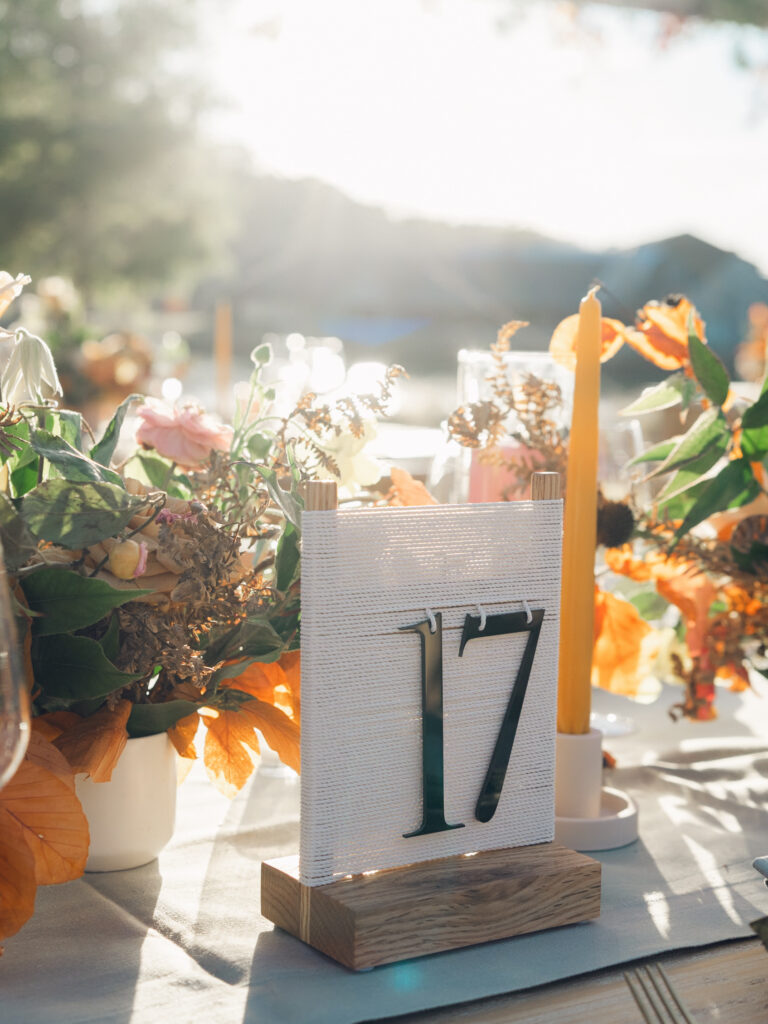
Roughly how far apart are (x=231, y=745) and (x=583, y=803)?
0.24 meters

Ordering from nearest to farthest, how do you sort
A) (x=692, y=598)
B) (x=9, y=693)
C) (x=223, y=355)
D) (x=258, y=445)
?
(x=9, y=693), (x=258, y=445), (x=692, y=598), (x=223, y=355)

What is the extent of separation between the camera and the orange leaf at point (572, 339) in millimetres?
696

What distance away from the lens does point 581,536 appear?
66 centimetres

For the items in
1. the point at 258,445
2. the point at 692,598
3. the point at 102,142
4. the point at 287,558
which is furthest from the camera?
the point at 102,142

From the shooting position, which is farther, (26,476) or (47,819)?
(26,476)

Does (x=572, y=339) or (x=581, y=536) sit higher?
(x=572, y=339)

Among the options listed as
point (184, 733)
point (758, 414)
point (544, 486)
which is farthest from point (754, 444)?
point (184, 733)

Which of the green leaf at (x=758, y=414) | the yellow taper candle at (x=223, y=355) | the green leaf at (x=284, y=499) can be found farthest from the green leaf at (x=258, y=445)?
the yellow taper candle at (x=223, y=355)

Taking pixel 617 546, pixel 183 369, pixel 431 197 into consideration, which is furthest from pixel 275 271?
pixel 617 546

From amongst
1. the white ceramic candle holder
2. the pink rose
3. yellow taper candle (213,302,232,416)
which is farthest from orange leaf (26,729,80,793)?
yellow taper candle (213,302,232,416)

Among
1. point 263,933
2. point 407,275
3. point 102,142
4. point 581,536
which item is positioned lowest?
point 263,933

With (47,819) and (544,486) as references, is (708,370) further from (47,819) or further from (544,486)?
(47,819)

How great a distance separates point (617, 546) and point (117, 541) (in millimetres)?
390

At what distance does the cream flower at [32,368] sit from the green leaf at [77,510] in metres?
0.09
